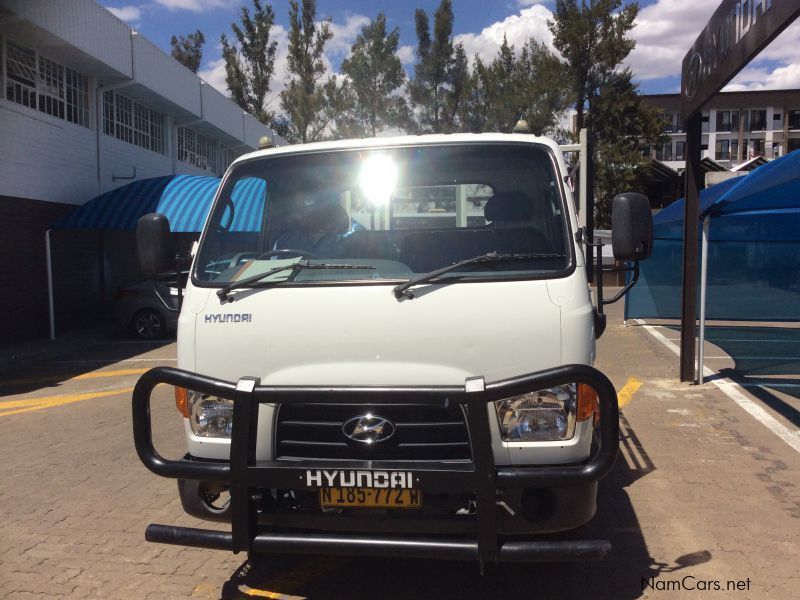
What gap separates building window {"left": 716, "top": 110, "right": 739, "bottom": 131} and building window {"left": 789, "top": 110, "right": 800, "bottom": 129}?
A: 5.09 meters

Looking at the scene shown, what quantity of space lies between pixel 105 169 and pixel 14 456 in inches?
467

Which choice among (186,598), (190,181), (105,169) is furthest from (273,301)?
(105,169)

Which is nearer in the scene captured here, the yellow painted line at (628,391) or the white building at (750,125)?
the yellow painted line at (628,391)

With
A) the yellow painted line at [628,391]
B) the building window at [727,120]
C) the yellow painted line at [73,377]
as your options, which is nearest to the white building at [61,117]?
the yellow painted line at [73,377]

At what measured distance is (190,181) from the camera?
637 inches

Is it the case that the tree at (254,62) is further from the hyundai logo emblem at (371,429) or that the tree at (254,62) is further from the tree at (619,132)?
the hyundai logo emblem at (371,429)

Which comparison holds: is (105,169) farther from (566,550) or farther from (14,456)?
(566,550)

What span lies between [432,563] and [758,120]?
78678 millimetres

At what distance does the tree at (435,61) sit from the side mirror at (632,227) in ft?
109

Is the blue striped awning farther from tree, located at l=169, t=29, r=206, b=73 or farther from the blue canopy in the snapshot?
tree, located at l=169, t=29, r=206, b=73

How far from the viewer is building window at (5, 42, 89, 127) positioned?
13.5 m

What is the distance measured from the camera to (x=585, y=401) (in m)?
3.09

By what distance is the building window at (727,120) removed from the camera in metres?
72.1

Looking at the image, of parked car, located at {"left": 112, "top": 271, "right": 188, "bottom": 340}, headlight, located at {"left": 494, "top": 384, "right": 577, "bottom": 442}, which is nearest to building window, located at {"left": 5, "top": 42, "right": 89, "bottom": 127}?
parked car, located at {"left": 112, "top": 271, "right": 188, "bottom": 340}
